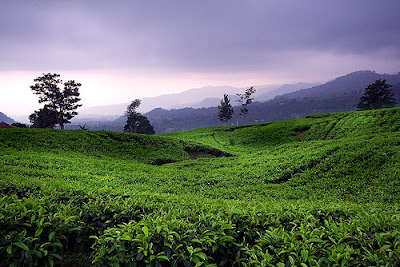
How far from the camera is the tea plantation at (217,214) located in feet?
9.37

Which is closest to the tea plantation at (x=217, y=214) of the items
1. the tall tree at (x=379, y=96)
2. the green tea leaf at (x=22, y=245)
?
the green tea leaf at (x=22, y=245)

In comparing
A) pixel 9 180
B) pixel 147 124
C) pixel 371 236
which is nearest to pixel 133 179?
pixel 9 180

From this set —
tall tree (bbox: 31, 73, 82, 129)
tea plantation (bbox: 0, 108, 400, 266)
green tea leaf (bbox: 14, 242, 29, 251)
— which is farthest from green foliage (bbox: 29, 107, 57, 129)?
green tea leaf (bbox: 14, 242, 29, 251)

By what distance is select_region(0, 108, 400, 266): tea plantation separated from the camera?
286cm

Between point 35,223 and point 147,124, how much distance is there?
62277 millimetres

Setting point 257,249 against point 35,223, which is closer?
point 257,249

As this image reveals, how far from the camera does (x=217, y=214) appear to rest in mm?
3859

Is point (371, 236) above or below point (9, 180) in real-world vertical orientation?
below

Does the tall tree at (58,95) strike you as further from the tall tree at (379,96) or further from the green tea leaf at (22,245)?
the tall tree at (379,96)

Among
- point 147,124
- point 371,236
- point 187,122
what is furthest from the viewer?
point 187,122

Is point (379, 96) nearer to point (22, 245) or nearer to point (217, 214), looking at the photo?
point (217, 214)

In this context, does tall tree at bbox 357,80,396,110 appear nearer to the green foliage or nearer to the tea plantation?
the tea plantation

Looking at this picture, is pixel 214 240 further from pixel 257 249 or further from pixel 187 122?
pixel 187 122

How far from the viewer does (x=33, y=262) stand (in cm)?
305
